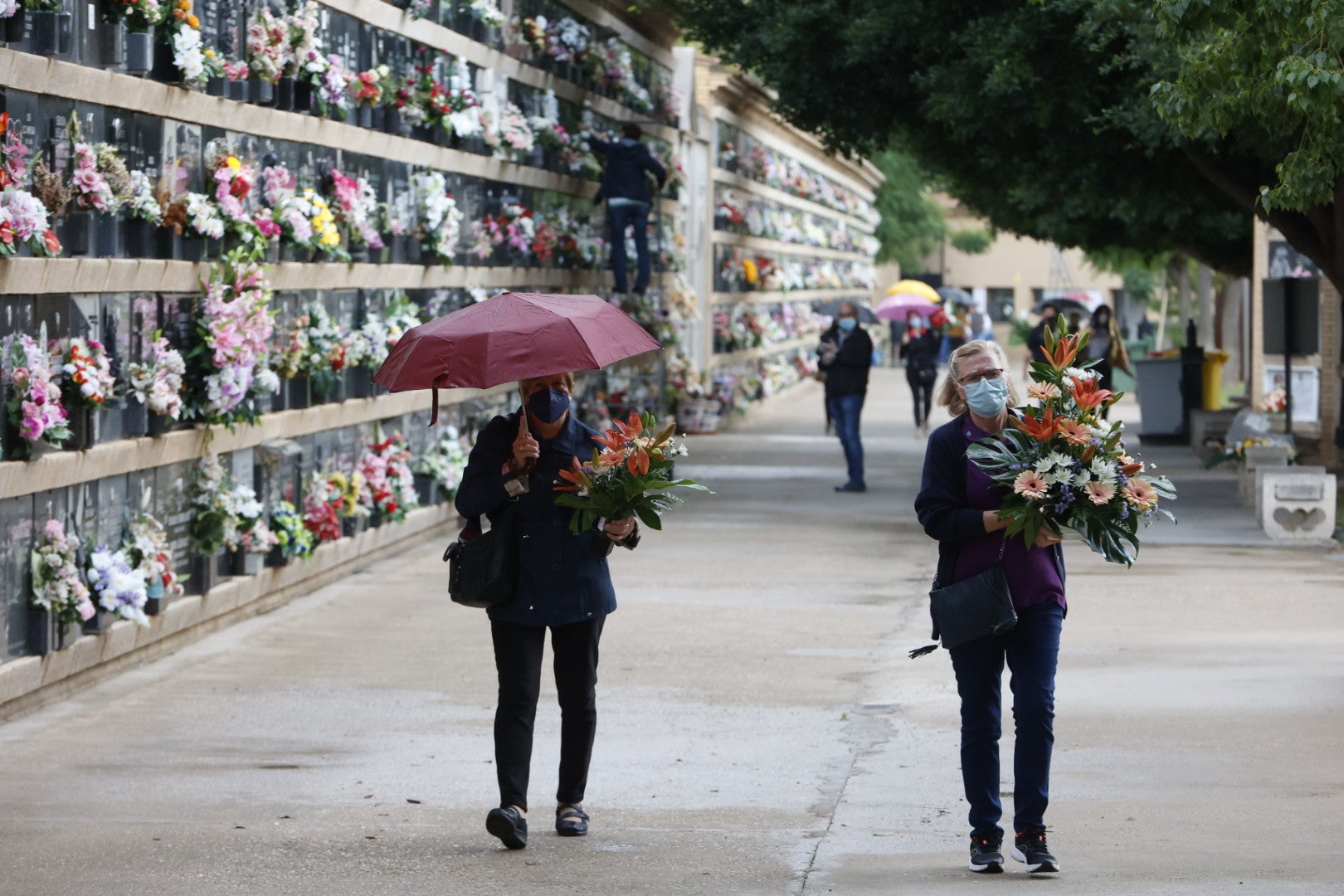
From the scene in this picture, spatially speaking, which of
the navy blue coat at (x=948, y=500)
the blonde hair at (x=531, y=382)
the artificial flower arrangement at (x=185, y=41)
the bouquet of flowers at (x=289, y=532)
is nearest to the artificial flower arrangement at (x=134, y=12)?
the artificial flower arrangement at (x=185, y=41)

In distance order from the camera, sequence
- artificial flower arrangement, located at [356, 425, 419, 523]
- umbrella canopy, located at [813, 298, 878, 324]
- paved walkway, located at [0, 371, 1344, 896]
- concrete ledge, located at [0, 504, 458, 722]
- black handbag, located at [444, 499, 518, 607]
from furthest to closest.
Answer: umbrella canopy, located at [813, 298, 878, 324], artificial flower arrangement, located at [356, 425, 419, 523], concrete ledge, located at [0, 504, 458, 722], black handbag, located at [444, 499, 518, 607], paved walkway, located at [0, 371, 1344, 896]

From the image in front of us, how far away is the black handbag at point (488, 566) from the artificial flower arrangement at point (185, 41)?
495cm

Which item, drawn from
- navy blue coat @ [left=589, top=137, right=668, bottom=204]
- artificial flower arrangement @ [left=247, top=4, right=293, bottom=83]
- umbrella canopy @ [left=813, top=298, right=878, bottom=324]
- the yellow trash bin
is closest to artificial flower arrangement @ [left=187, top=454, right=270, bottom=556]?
artificial flower arrangement @ [left=247, top=4, right=293, bottom=83]

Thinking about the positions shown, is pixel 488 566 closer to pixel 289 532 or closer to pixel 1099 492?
pixel 1099 492

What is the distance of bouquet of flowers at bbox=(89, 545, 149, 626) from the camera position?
34.5 feet

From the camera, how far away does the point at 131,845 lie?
729 centimetres

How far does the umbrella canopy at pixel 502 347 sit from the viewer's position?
716cm

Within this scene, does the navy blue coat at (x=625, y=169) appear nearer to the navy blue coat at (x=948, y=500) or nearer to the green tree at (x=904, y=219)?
the navy blue coat at (x=948, y=500)

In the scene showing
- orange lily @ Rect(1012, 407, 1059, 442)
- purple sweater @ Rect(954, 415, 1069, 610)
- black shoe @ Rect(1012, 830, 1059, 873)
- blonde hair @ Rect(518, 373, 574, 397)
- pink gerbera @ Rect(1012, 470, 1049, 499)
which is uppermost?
blonde hair @ Rect(518, 373, 574, 397)

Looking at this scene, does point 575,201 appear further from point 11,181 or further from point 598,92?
point 11,181

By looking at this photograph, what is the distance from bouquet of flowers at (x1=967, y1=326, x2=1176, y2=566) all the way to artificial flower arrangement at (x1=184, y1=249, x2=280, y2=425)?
610 centimetres

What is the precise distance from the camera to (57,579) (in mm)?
10039

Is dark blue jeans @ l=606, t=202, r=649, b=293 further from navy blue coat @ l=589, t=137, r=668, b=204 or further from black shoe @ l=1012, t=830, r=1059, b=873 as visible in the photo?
black shoe @ l=1012, t=830, r=1059, b=873

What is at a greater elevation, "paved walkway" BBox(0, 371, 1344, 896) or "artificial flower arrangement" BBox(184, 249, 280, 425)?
"artificial flower arrangement" BBox(184, 249, 280, 425)
